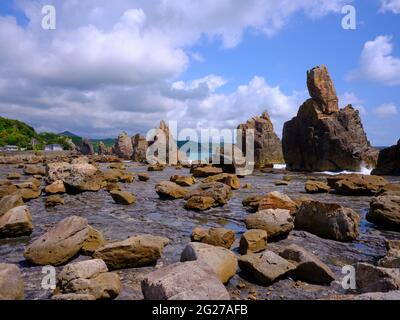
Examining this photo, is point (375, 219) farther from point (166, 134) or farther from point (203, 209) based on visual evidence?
point (166, 134)

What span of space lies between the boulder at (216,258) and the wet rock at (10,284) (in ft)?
12.0

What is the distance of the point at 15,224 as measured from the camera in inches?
456

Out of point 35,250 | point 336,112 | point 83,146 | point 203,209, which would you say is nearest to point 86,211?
point 203,209

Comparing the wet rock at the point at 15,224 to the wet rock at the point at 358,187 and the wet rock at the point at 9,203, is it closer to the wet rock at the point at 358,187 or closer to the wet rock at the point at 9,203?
the wet rock at the point at 9,203

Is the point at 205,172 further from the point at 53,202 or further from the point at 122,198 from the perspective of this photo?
the point at 53,202

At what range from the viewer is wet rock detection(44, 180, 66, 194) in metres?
20.8

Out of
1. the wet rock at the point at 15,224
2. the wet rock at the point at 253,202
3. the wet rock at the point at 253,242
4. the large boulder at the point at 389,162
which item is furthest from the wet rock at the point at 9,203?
the large boulder at the point at 389,162

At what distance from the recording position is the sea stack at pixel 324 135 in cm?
6103

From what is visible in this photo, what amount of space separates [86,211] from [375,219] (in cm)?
1332

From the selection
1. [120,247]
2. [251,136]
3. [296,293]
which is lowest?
[296,293]

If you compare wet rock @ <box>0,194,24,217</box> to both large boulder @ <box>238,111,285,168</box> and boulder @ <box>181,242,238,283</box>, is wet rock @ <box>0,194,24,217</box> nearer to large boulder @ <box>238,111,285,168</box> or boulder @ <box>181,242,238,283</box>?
boulder @ <box>181,242,238,283</box>

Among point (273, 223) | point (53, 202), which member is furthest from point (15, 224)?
point (273, 223)

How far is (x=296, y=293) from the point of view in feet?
24.6
